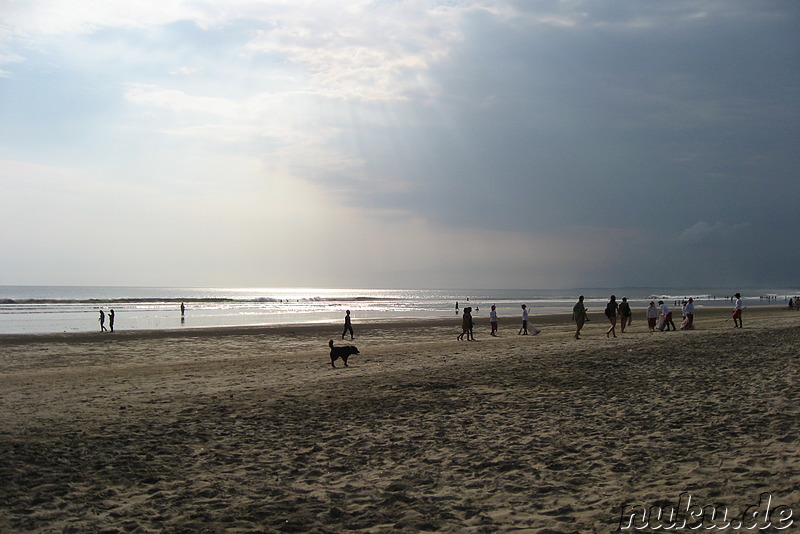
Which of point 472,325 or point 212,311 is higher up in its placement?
point 472,325

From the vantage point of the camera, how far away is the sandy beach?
6148 millimetres

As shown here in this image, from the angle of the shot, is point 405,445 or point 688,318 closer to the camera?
point 405,445

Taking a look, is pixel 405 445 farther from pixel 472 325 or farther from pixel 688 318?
pixel 688 318

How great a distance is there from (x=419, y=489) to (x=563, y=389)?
6.08 m

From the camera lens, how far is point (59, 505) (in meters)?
6.48

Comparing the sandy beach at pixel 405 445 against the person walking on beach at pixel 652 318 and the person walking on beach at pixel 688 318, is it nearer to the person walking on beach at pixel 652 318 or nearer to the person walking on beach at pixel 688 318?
the person walking on beach at pixel 652 318

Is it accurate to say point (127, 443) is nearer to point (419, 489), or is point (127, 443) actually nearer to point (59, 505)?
point (59, 505)

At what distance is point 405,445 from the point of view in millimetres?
8570

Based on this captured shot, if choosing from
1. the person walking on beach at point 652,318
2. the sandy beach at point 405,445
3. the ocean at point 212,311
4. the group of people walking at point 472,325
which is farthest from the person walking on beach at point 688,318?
the ocean at point 212,311

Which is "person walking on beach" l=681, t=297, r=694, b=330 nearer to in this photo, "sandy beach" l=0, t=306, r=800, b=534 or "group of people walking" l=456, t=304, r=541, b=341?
"group of people walking" l=456, t=304, r=541, b=341

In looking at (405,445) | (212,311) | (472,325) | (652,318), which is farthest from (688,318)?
(212,311)

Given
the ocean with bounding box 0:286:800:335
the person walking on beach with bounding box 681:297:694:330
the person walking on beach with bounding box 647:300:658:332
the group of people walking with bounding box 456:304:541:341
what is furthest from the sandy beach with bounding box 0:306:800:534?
the ocean with bounding box 0:286:800:335

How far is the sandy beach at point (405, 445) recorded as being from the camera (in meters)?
6.15

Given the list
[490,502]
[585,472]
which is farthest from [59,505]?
[585,472]
